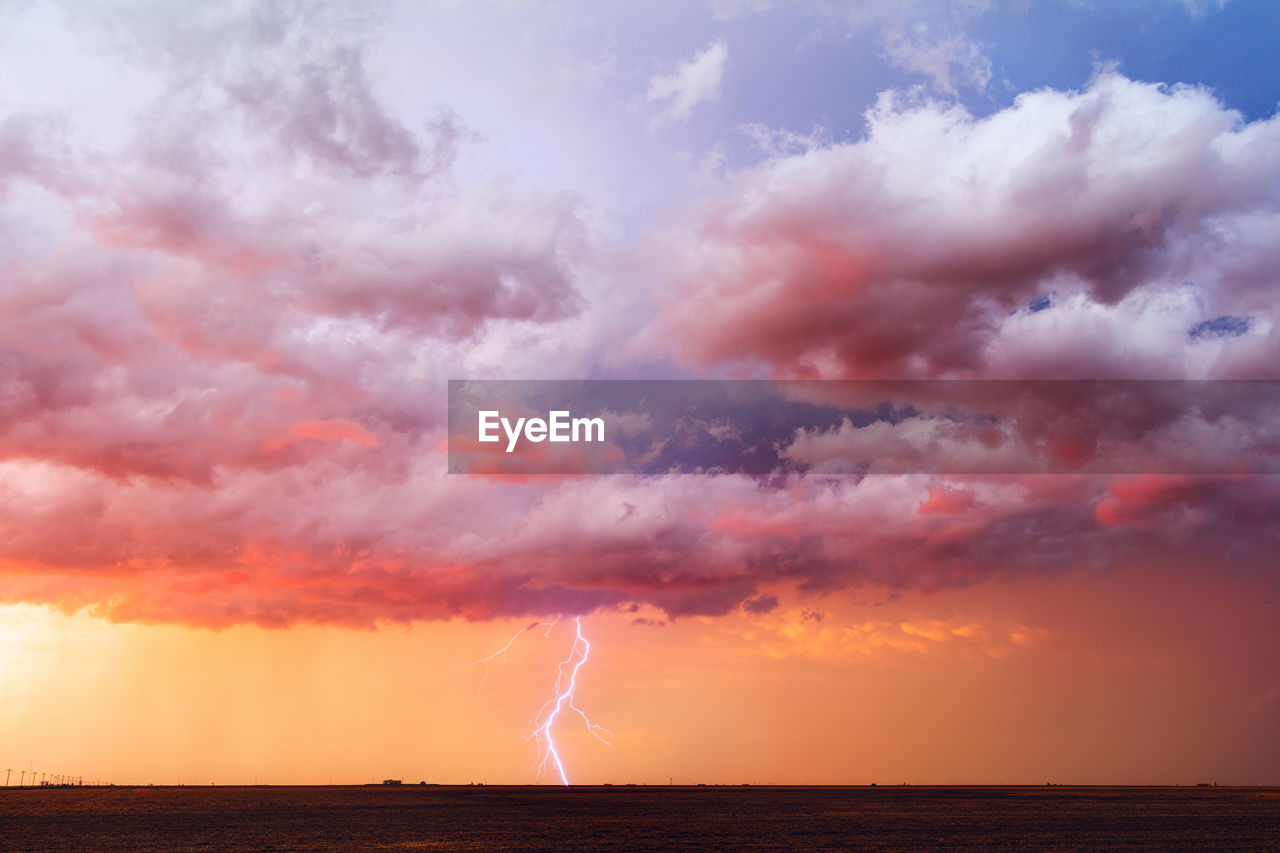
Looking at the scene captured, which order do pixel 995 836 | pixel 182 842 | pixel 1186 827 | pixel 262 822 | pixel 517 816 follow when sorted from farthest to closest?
pixel 517 816 < pixel 262 822 < pixel 1186 827 < pixel 995 836 < pixel 182 842

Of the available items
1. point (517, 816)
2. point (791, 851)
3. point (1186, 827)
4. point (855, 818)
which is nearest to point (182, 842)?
point (791, 851)

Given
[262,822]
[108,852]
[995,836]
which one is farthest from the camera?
[262,822]

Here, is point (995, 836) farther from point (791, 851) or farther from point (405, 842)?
point (405, 842)

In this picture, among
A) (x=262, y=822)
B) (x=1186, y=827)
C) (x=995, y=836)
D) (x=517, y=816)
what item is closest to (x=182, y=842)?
(x=262, y=822)

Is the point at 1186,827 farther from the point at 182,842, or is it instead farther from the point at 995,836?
the point at 182,842

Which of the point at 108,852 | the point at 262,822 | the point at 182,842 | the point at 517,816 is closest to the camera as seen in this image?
the point at 108,852

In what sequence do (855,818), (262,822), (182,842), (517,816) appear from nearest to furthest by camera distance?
(182,842)
(262,822)
(855,818)
(517,816)

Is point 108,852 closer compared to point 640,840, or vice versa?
point 108,852

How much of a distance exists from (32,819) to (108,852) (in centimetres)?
6229

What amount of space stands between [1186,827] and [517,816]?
82.3 metres

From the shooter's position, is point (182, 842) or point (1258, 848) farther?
point (182, 842)

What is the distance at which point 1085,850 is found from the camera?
7656 centimetres

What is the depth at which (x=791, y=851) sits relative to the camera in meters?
74.8

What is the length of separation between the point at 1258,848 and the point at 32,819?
439 feet
